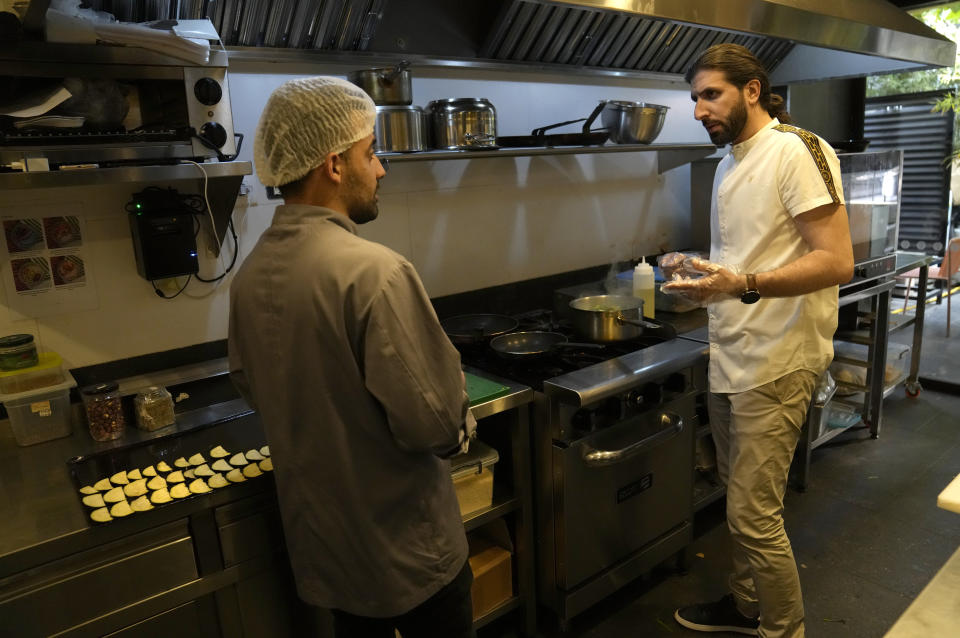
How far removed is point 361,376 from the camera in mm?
1000

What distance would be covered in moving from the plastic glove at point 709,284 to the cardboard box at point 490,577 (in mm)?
838

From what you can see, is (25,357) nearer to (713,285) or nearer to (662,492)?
(713,285)

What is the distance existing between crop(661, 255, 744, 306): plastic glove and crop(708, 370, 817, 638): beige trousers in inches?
10.0

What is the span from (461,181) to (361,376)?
1.36m

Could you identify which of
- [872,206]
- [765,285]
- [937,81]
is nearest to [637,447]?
[765,285]

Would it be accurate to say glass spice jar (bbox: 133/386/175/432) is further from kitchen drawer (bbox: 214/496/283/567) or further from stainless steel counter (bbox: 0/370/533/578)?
kitchen drawer (bbox: 214/496/283/567)

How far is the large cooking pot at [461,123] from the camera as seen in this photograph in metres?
1.88

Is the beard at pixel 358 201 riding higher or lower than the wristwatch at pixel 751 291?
higher

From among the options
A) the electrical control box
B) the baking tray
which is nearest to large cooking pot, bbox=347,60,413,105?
the electrical control box

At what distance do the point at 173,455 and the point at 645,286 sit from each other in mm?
1466

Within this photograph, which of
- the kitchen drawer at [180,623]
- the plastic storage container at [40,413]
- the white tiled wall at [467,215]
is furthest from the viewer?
the white tiled wall at [467,215]

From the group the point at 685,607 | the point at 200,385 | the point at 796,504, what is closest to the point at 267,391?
the point at 200,385

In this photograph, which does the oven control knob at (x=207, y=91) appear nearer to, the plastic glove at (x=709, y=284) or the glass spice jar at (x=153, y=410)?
the glass spice jar at (x=153, y=410)

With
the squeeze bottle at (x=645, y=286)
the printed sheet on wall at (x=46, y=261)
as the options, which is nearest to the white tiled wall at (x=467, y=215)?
the printed sheet on wall at (x=46, y=261)
